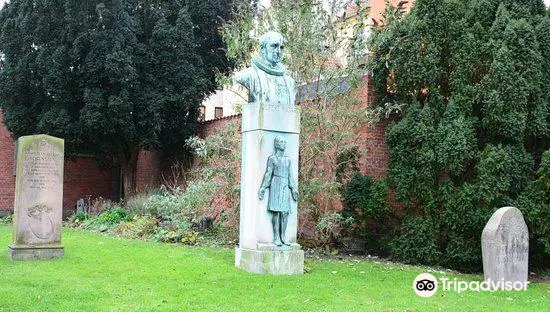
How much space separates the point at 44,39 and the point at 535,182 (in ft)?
50.5

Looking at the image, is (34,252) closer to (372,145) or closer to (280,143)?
(280,143)

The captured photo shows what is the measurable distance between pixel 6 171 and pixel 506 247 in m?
20.9

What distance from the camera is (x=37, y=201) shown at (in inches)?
430

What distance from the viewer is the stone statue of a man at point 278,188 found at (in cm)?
977

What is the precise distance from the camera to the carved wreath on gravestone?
1088 centimetres

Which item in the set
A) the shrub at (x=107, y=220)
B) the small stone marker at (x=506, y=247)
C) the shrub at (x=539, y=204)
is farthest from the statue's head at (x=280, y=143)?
the shrub at (x=107, y=220)

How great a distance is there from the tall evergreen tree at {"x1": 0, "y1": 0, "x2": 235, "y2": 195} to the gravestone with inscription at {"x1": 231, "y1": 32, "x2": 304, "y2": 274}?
9592mm

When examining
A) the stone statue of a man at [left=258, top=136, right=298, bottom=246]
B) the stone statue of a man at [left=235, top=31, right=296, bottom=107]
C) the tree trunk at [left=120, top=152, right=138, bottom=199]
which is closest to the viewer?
the stone statue of a man at [left=258, top=136, right=298, bottom=246]

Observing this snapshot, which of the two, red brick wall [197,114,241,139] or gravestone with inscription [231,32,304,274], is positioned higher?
red brick wall [197,114,241,139]

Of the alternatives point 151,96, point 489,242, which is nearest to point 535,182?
point 489,242

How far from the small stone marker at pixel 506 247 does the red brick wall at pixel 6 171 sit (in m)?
20.3

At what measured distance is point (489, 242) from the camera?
31.5 ft

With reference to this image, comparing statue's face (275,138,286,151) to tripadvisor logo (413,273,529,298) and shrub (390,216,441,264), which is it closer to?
tripadvisor logo (413,273,529,298)

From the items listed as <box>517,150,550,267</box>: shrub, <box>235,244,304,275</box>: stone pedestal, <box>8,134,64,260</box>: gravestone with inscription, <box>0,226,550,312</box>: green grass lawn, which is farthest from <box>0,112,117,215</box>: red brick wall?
<box>517,150,550,267</box>: shrub
